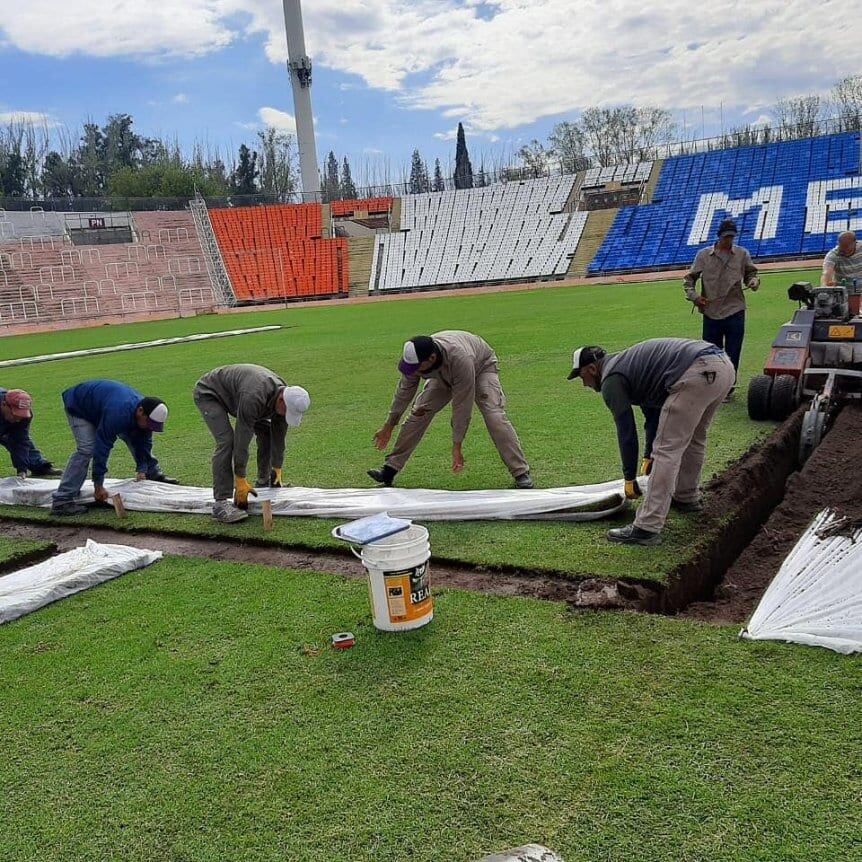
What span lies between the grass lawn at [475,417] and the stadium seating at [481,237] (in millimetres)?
18206

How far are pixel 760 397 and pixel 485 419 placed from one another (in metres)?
2.94

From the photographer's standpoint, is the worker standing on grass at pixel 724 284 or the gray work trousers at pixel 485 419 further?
the worker standing on grass at pixel 724 284

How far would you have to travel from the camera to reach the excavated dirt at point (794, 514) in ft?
13.6

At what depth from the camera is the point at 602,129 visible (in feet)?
208

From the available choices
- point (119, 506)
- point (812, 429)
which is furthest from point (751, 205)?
point (119, 506)

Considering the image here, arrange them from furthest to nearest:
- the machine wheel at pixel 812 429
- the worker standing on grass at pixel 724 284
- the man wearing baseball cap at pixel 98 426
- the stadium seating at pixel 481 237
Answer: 1. the stadium seating at pixel 481 237
2. the worker standing on grass at pixel 724 284
3. the machine wheel at pixel 812 429
4. the man wearing baseball cap at pixel 98 426

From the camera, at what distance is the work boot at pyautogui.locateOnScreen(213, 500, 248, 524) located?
18.0 feet

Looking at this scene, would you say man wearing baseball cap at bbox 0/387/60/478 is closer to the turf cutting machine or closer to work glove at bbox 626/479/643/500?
work glove at bbox 626/479/643/500

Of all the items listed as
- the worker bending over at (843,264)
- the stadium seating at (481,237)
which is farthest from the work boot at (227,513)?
the stadium seating at (481,237)

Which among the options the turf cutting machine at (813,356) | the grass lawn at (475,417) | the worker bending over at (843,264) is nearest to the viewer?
the grass lawn at (475,417)

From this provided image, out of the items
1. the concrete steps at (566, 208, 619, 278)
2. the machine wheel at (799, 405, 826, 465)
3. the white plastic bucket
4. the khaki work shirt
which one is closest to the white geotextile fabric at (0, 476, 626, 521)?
the white plastic bucket

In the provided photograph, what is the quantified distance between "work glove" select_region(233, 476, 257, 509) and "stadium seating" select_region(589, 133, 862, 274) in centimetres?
3356

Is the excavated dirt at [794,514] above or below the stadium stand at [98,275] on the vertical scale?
below

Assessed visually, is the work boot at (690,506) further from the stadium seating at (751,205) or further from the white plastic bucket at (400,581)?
the stadium seating at (751,205)
